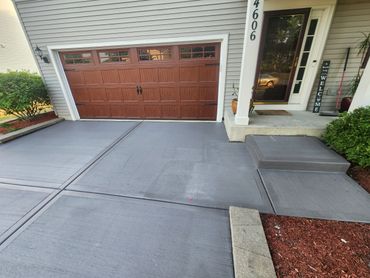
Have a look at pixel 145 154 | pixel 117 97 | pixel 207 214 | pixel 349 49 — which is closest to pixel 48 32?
pixel 117 97

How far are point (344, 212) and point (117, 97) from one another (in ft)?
16.1

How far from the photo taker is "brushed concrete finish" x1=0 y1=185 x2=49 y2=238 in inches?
71.1

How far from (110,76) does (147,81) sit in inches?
40.2

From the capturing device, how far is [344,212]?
1.70m

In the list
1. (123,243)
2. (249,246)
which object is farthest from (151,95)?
(249,246)

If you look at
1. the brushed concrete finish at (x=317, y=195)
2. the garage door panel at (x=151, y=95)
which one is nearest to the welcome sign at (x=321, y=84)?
the brushed concrete finish at (x=317, y=195)

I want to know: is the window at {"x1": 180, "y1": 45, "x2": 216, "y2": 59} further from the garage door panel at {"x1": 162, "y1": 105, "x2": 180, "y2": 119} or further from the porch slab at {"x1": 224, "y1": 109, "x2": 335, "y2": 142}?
the porch slab at {"x1": 224, "y1": 109, "x2": 335, "y2": 142}

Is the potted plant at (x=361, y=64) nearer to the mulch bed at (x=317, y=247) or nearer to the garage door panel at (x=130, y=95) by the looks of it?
the mulch bed at (x=317, y=247)

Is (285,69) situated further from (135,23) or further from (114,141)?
(114,141)

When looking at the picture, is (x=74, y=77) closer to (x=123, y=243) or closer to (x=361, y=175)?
(x=123, y=243)

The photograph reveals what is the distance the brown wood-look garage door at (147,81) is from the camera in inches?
157

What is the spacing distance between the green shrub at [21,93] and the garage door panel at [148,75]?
2820 mm

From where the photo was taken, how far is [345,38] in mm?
3213

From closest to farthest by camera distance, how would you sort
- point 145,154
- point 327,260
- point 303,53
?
1. point 327,260
2. point 145,154
3. point 303,53
